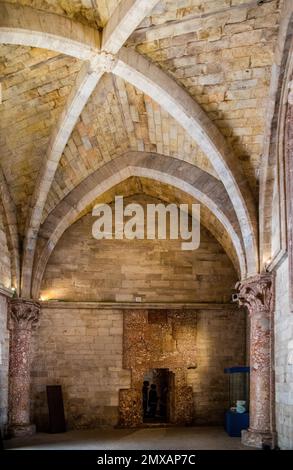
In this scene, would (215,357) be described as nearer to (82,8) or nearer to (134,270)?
(134,270)

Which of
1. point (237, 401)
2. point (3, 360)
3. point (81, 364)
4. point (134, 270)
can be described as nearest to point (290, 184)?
point (237, 401)

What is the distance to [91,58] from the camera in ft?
27.1

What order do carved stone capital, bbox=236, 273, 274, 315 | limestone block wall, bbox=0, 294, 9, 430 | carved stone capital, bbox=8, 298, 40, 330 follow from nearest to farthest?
carved stone capital, bbox=236, 273, 274, 315
limestone block wall, bbox=0, 294, 9, 430
carved stone capital, bbox=8, 298, 40, 330

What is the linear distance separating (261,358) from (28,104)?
17.2 ft

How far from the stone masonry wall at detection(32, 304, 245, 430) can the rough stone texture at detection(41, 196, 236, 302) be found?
0.42 meters

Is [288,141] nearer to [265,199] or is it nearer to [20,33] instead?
[265,199]

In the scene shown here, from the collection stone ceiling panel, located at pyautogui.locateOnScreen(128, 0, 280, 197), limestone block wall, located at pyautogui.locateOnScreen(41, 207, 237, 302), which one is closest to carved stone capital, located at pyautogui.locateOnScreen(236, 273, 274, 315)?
stone ceiling panel, located at pyautogui.locateOnScreen(128, 0, 280, 197)

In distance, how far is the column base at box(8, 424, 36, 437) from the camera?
1119cm

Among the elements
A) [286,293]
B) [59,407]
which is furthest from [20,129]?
[59,407]

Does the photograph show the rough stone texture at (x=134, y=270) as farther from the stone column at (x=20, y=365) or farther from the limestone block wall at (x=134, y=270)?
the stone column at (x=20, y=365)

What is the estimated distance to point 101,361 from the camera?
12.9 metres

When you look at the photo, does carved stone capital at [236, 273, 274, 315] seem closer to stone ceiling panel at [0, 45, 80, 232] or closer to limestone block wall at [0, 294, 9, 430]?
stone ceiling panel at [0, 45, 80, 232]

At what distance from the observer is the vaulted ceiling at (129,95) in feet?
25.5

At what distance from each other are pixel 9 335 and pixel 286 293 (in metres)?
5.39
